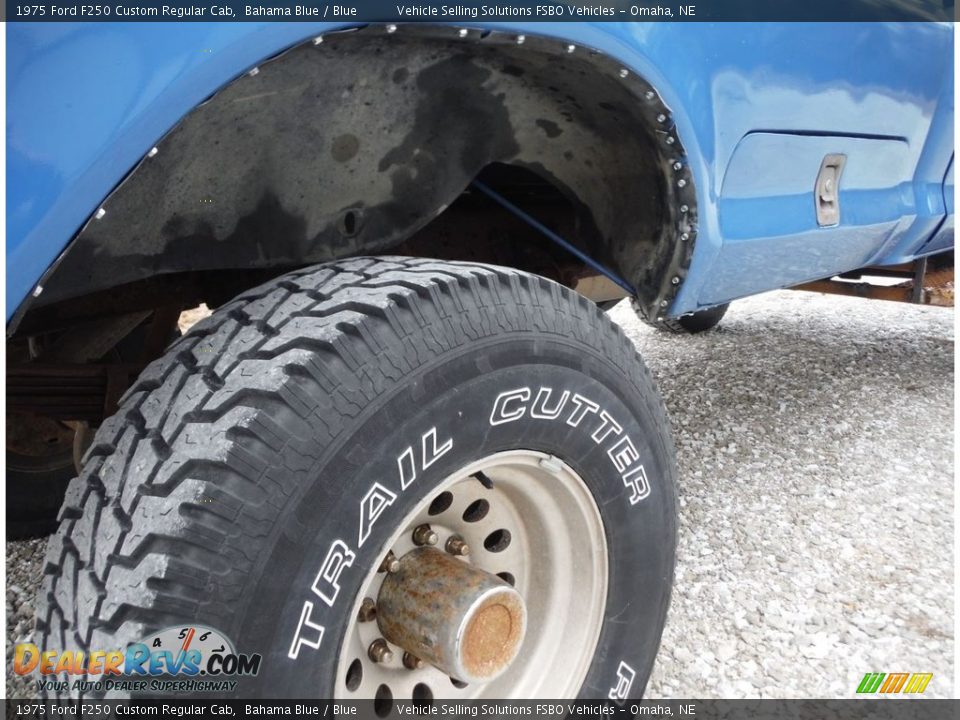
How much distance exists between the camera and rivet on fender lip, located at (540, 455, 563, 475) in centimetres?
129

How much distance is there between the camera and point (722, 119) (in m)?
1.58

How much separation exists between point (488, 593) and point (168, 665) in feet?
1.58

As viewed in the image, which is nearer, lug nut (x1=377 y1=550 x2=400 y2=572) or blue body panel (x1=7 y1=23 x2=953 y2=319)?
blue body panel (x1=7 y1=23 x2=953 y2=319)

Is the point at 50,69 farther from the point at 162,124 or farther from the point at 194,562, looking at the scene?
the point at 194,562

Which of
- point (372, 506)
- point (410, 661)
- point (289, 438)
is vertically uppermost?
point (289, 438)

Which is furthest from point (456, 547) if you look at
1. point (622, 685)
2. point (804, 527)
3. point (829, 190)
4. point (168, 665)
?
point (804, 527)

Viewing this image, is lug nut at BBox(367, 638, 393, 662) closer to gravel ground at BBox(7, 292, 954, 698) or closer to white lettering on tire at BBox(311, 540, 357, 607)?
white lettering on tire at BBox(311, 540, 357, 607)

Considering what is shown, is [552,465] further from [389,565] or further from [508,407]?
[389,565]

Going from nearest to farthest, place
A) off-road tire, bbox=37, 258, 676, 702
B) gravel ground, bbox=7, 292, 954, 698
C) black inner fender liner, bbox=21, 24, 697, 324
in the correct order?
off-road tire, bbox=37, 258, 676, 702 < black inner fender liner, bbox=21, 24, 697, 324 < gravel ground, bbox=7, 292, 954, 698

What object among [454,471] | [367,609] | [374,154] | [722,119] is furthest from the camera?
[722,119]

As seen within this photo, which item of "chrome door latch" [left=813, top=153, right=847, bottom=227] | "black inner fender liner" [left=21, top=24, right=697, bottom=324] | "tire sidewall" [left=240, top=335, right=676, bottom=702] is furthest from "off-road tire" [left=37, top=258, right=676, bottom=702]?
"chrome door latch" [left=813, top=153, right=847, bottom=227]

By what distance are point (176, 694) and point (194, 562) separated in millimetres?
169

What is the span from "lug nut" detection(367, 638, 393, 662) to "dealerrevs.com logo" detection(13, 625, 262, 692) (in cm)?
33

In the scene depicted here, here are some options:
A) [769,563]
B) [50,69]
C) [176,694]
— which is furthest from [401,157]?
[769,563]
